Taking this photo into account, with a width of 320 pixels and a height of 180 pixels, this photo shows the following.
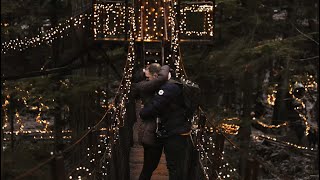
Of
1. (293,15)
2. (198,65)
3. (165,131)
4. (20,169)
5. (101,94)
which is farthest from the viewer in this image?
(101,94)

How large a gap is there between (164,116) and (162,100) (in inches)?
10.2

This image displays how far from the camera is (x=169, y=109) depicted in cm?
656

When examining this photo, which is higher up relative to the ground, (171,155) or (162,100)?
(162,100)

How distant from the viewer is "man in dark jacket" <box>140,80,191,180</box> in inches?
254

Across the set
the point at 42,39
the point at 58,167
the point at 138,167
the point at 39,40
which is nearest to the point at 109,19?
the point at 42,39

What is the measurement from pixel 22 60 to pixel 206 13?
731 centimetres

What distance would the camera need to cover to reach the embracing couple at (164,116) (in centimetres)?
648

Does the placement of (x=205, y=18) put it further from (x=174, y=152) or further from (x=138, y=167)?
(x=174, y=152)

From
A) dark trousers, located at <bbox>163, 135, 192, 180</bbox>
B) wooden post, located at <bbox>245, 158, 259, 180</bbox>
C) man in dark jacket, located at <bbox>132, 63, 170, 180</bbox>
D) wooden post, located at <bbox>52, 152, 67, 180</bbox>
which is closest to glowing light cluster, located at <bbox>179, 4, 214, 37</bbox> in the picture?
man in dark jacket, located at <bbox>132, 63, 170, 180</bbox>

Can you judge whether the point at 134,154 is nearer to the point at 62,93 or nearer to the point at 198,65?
the point at 62,93

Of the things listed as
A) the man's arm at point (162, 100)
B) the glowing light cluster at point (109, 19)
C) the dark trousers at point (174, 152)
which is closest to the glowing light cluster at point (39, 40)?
the glowing light cluster at point (109, 19)

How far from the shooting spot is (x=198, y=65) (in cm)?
1933

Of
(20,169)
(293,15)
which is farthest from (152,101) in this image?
(293,15)

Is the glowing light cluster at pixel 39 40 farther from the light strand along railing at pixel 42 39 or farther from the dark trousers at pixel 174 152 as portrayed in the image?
the dark trousers at pixel 174 152
